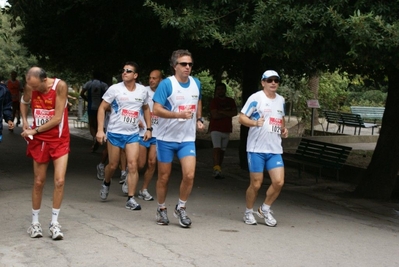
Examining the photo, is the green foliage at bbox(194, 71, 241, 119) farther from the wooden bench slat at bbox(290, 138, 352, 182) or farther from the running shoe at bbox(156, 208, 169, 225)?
the running shoe at bbox(156, 208, 169, 225)

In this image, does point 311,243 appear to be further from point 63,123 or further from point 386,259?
point 63,123

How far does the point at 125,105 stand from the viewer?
10008 millimetres

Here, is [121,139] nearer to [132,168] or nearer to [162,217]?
[132,168]

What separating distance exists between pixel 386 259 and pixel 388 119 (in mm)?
5173

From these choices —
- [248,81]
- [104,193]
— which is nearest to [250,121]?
[104,193]

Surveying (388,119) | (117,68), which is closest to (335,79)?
(117,68)

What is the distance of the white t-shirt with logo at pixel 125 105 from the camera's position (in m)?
9.99

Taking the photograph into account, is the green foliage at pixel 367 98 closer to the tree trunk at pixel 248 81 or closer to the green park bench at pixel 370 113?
the green park bench at pixel 370 113

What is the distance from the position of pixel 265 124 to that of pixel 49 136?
2.60 meters

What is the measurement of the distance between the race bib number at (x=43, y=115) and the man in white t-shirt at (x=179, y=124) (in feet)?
4.05

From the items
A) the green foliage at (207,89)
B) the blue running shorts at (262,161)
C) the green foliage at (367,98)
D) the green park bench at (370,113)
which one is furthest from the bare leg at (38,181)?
the green foliage at (367,98)

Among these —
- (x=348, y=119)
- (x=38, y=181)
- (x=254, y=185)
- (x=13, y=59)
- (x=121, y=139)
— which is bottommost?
→ (x=348, y=119)

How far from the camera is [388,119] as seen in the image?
1231 cm

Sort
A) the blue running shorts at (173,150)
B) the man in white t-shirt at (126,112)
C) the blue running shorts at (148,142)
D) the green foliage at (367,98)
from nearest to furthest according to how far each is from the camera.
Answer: the blue running shorts at (173,150) < the man in white t-shirt at (126,112) < the blue running shorts at (148,142) < the green foliage at (367,98)
